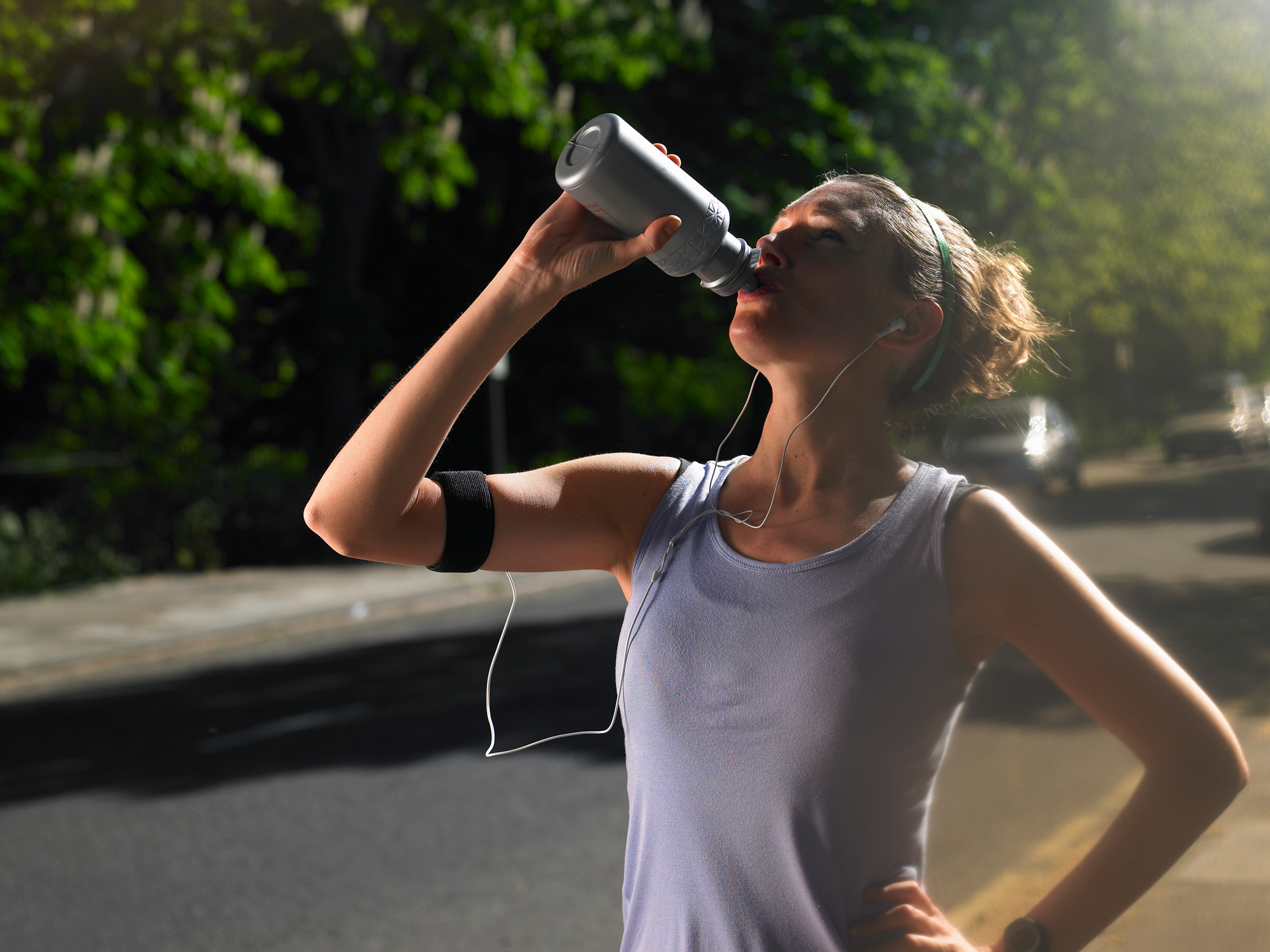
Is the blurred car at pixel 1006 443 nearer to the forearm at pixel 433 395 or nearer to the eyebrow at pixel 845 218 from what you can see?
the eyebrow at pixel 845 218

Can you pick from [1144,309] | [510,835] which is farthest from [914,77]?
[510,835]

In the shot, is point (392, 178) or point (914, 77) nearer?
point (914, 77)

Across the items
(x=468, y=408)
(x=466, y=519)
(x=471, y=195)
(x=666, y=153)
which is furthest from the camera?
(x=471, y=195)

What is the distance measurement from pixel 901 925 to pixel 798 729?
0.65 feet

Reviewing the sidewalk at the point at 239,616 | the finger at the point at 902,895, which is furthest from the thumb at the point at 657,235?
the sidewalk at the point at 239,616

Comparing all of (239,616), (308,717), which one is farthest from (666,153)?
(239,616)

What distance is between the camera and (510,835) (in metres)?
4.81

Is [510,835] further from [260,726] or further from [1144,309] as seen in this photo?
[1144,309]

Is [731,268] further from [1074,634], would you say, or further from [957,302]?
[1074,634]

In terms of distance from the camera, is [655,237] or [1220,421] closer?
[655,237]

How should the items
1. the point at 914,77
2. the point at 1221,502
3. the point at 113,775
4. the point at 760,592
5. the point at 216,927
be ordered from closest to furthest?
the point at 760,592
the point at 1221,502
the point at 914,77
the point at 216,927
the point at 113,775

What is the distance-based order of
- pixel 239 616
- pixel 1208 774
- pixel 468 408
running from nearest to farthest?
pixel 1208 774, pixel 468 408, pixel 239 616

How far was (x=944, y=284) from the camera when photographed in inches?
48.1

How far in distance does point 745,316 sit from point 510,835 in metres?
3.96
